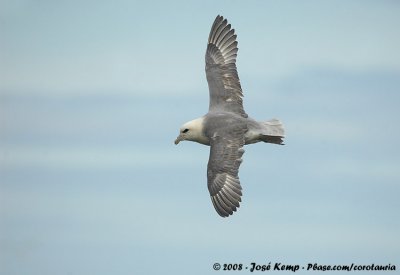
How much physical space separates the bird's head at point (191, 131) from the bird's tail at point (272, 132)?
1.18m

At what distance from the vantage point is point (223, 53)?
50.6 feet

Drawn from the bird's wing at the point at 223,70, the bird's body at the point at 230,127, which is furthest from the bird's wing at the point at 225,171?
the bird's wing at the point at 223,70

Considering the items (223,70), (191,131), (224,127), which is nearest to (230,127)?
(224,127)

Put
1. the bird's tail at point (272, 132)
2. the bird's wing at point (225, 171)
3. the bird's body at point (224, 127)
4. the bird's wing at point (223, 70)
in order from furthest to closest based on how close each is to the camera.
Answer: the bird's wing at point (223, 70), the bird's tail at point (272, 132), the bird's body at point (224, 127), the bird's wing at point (225, 171)

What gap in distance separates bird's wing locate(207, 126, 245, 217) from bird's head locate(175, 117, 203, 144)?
50 cm

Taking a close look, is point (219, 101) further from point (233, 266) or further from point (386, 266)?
point (386, 266)

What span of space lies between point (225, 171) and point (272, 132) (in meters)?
1.47

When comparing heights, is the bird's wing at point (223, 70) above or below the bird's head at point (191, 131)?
above

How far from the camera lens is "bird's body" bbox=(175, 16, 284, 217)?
13062 millimetres

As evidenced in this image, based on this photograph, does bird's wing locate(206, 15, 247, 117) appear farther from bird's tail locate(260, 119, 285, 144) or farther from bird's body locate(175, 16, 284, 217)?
bird's tail locate(260, 119, 285, 144)

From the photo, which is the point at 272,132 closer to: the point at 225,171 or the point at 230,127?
the point at 230,127

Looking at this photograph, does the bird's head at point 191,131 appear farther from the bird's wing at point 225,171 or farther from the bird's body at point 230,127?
the bird's wing at point 225,171

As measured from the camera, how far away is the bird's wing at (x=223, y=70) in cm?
1456

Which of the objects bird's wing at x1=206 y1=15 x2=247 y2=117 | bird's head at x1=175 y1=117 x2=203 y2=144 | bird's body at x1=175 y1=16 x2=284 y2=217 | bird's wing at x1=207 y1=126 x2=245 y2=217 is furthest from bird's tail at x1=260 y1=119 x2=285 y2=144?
bird's head at x1=175 y1=117 x2=203 y2=144
